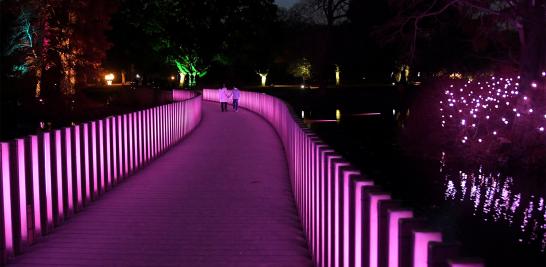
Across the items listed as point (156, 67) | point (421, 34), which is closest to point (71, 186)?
point (421, 34)

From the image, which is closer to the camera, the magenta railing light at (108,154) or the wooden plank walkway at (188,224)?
the wooden plank walkway at (188,224)

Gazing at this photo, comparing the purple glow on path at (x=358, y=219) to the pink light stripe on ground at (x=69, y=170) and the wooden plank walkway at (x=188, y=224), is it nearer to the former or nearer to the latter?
the wooden plank walkway at (x=188, y=224)

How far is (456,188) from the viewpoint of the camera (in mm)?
13617

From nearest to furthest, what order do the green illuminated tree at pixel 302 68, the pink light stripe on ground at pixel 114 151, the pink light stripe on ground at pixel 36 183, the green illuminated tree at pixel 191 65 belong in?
the pink light stripe on ground at pixel 36 183 < the pink light stripe on ground at pixel 114 151 < the green illuminated tree at pixel 191 65 < the green illuminated tree at pixel 302 68

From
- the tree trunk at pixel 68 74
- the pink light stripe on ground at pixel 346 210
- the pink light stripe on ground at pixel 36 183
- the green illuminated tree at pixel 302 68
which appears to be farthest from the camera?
the green illuminated tree at pixel 302 68

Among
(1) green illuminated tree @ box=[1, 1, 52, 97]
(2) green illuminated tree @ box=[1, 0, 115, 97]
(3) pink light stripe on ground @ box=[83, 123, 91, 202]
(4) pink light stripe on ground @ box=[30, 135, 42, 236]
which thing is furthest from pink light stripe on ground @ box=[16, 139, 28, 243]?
(1) green illuminated tree @ box=[1, 1, 52, 97]

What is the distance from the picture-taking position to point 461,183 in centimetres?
1423

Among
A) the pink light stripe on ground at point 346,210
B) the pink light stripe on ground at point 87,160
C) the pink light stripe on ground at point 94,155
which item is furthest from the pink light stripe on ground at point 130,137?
the pink light stripe on ground at point 346,210

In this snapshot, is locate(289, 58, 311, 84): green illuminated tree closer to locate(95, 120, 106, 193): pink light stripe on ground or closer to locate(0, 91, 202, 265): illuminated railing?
locate(0, 91, 202, 265): illuminated railing

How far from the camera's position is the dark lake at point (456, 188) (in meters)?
9.23

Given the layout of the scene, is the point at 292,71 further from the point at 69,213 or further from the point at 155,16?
the point at 69,213

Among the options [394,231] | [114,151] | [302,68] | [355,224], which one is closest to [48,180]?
[114,151]

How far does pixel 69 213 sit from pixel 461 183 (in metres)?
9.60

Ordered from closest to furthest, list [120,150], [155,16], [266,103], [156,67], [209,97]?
[120,150]
[266,103]
[209,97]
[155,16]
[156,67]
